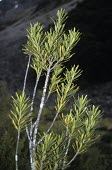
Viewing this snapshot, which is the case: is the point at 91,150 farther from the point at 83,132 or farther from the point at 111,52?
the point at 111,52

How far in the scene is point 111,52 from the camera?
1418cm

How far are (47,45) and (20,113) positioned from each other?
796 mm

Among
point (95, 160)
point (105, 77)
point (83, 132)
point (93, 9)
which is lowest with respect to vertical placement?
point (83, 132)

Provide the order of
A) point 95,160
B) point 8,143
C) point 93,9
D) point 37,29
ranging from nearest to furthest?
point 37,29 → point 8,143 → point 95,160 → point 93,9

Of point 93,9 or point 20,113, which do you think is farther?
point 93,9

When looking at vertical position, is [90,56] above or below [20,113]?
above

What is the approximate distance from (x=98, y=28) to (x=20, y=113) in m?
13.4

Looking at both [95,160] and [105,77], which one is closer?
[95,160]

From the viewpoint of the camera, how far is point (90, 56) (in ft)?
46.1

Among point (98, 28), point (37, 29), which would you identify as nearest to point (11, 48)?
point (98, 28)

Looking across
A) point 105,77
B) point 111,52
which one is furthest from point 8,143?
point 111,52

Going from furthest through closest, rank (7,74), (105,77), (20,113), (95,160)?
(7,74), (105,77), (95,160), (20,113)

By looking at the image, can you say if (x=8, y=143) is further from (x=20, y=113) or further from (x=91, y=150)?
(x=20, y=113)

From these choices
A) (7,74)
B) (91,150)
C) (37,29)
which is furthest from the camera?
(7,74)
